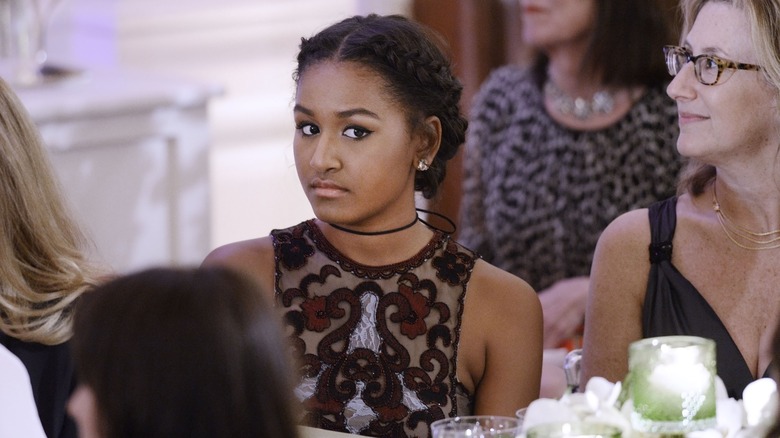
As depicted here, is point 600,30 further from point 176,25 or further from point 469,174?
point 176,25

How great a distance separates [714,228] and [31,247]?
1.14 metres

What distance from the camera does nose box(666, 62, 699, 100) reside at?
2.16 meters

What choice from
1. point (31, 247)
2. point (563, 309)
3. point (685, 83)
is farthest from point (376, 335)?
point (563, 309)

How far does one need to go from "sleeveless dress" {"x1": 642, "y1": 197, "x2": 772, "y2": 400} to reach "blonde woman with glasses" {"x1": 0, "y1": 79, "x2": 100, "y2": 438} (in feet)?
3.15

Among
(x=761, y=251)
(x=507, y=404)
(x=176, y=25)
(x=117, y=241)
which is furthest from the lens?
(x=176, y=25)

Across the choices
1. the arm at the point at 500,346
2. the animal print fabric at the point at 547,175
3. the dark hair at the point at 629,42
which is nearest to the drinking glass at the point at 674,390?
the arm at the point at 500,346

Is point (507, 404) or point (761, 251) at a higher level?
point (761, 251)

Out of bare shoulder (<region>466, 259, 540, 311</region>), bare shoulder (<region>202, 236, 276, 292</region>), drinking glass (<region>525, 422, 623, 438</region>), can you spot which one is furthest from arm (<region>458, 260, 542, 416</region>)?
drinking glass (<region>525, 422, 623, 438</region>)

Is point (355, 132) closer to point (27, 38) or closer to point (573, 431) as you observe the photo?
point (573, 431)

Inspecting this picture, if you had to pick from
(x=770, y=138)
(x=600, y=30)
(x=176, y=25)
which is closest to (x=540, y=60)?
(x=600, y=30)

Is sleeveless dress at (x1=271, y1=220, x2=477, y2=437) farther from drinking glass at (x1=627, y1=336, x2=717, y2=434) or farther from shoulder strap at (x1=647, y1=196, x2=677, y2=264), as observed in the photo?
drinking glass at (x1=627, y1=336, x2=717, y2=434)

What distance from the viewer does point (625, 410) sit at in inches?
55.7

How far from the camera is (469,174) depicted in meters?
3.46

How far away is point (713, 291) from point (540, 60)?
51.6 inches
